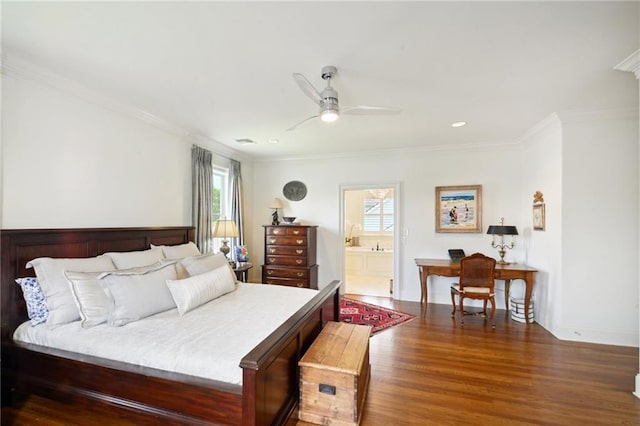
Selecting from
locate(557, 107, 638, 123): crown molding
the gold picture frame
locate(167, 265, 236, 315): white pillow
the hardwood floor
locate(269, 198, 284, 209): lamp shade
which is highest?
locate(557, 107, 638, 123): crown molding

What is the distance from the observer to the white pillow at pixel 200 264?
2820mm

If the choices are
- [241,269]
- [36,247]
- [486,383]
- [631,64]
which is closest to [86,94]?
[36,247]

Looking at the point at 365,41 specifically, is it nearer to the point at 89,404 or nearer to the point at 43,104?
the point at 43,104

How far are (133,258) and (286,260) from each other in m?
2.59

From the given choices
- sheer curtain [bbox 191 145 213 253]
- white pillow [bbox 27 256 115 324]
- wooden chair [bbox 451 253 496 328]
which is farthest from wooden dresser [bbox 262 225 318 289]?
white pillow [bbox 27 256 115 324]

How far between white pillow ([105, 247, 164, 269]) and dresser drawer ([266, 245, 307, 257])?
2.22 meters

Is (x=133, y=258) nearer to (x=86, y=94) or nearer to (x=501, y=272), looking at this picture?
(x=86, y=94)

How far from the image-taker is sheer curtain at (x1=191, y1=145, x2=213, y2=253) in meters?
4.06

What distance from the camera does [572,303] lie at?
3.30 meters

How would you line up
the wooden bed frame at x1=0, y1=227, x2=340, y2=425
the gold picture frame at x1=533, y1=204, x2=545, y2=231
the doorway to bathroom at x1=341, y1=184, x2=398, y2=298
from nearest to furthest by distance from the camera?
the wooden bed frame at x1=0, y1=227, x2=340, y2=425 → the gold picture frame at x1=533, y1=204, x2=545, y2=231 → the doorway to bathroom at x1=341, y1=184, x2=398, y2=298

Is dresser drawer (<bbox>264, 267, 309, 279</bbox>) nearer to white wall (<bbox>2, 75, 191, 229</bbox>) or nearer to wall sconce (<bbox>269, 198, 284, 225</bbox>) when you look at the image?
wall sconce (<bbox>269, 198, 284, 225</bbox>)

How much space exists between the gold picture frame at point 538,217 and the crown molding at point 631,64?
6.21 ft

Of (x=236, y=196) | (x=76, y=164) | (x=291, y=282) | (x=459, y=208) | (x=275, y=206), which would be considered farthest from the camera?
(x=275, y=206)

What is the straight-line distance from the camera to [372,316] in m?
4.13
